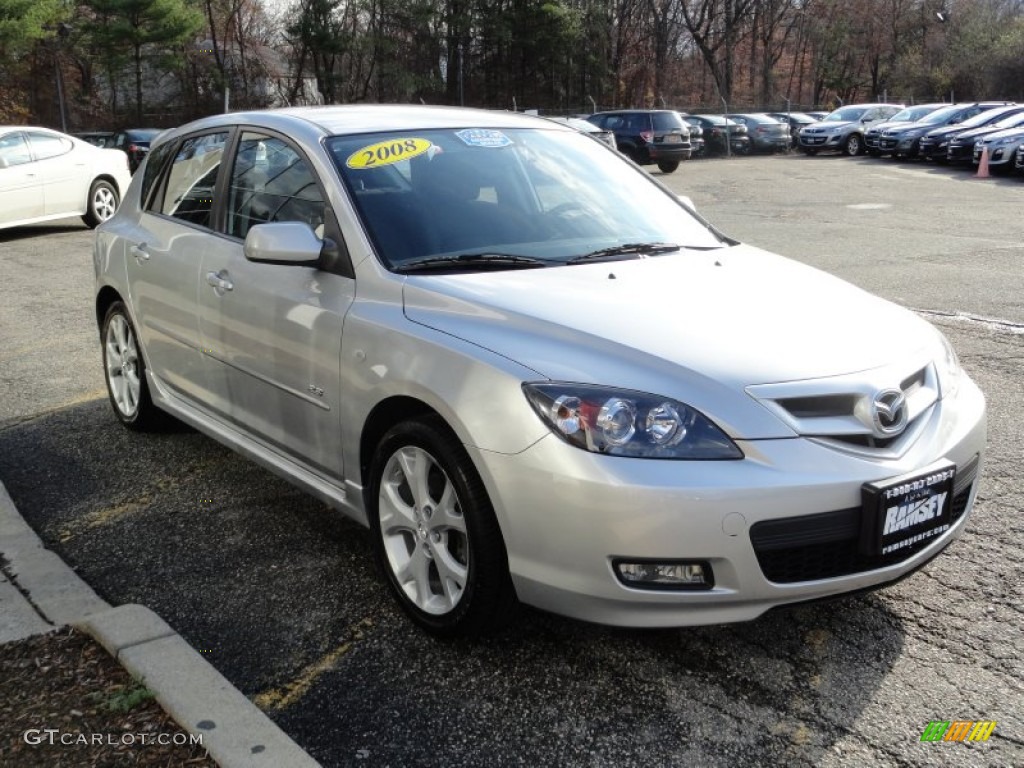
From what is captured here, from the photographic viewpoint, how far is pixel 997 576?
147 inches

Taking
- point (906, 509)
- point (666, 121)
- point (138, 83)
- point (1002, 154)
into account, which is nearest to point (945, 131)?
point (1002, 154)

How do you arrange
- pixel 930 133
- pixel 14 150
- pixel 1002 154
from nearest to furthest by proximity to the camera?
pixel 14 150 < pixel 1002 154 < pixel 930 133

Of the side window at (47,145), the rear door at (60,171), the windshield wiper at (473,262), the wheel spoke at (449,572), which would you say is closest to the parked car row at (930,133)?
the rear door at (60,171)

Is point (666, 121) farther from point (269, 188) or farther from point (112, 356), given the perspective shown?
point (269, 188)

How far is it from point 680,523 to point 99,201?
15.1m

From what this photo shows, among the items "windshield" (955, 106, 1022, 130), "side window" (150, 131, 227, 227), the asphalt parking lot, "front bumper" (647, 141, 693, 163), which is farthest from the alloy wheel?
"windshield" (955, 106, 1022, 130)

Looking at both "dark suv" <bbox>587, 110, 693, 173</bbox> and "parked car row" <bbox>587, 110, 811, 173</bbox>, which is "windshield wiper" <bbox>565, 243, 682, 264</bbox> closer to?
"parked car row" <bbox>587, 110, 811, 173</bbox>

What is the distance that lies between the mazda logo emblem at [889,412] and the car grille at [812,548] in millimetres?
281

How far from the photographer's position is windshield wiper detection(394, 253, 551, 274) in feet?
12.0

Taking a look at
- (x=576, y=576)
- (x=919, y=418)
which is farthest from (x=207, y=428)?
(x=919, y=418)

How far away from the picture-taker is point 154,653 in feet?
10.2

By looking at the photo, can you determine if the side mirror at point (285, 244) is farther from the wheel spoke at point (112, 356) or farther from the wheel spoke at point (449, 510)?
the wheel spoke at point (112, 356)

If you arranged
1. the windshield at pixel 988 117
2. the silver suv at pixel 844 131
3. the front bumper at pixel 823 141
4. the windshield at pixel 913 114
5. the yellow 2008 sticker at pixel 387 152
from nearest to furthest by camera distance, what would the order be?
the yellow 2008 sticker at pixel 387 152, the windshield at pixel 988 117, the windshield at pixel 913 114, the silver suv at pixel 844 131, the front bumper at pixel 823 141

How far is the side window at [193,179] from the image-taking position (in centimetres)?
477
